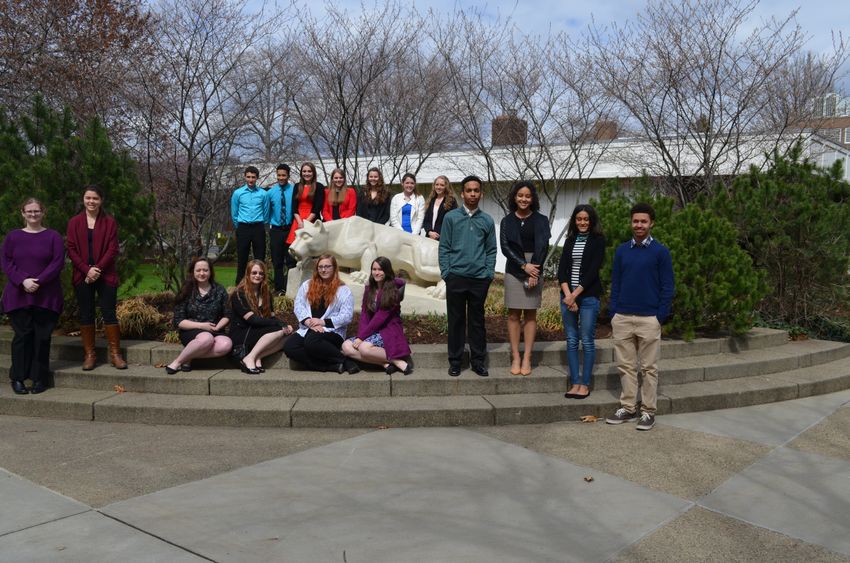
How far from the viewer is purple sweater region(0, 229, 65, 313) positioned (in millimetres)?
5793

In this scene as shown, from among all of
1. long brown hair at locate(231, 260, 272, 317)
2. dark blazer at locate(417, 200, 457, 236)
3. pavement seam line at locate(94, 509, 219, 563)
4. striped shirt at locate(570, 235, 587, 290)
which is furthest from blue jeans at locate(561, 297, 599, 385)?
pavement seam line at locate(94, 509, 219, 563)

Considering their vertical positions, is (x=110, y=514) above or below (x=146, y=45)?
below

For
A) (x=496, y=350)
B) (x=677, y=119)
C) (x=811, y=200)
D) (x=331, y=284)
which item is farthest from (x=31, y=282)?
(x=677, y=119)

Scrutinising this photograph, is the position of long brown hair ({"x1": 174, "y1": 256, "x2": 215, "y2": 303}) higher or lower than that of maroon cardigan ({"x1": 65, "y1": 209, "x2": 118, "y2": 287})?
lower

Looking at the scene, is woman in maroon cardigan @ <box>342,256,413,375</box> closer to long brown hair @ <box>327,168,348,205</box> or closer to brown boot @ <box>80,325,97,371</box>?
brown boot @ <box>80,325,97,371</box>

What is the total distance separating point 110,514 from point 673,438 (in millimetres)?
4014

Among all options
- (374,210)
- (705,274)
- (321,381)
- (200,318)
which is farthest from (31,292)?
(705,274)

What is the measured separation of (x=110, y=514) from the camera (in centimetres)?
355

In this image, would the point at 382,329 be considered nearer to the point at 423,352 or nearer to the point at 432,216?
the point at 423,352

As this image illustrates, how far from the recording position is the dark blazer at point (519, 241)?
5.99m

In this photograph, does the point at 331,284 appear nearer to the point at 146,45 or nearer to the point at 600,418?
the point at 600,418

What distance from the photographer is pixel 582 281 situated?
573 centimetres

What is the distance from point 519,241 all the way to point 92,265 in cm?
398

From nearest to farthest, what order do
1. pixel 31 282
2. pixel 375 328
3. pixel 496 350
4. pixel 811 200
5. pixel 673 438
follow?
pixel 673 438 → pixel 31 282 → pixel 375 328 → pixel 496 350 → pixel 811 200
